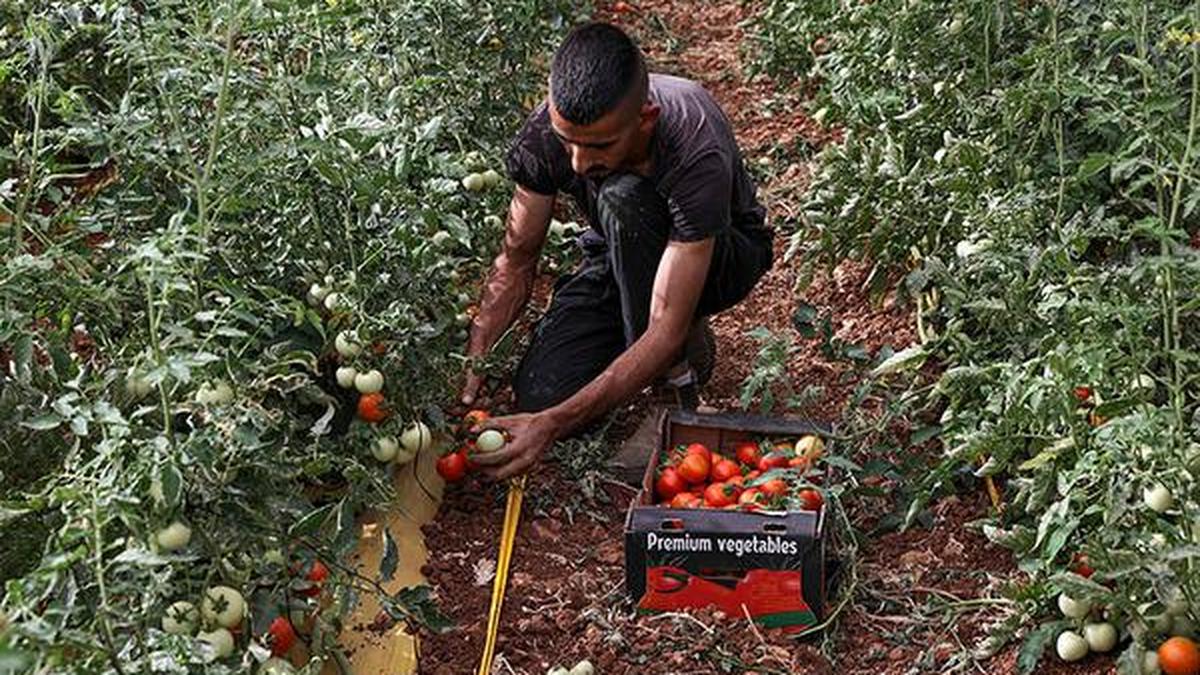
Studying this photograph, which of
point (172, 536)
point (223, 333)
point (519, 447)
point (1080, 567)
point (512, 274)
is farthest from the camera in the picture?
point (512, 274)

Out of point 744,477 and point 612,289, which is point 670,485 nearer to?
point 744,477

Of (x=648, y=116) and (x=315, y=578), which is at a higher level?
(x=648, y=116)

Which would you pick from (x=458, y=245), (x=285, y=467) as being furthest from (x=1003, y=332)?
(x=285, y=467)

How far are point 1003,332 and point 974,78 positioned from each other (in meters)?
0.95

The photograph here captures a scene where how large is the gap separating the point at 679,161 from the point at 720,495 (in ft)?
2.42

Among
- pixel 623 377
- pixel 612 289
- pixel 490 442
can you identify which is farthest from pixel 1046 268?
pixel 490 442

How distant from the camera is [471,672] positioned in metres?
3.34

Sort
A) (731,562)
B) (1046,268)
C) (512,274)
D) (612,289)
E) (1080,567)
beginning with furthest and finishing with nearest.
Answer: (612,289) < (512,274) < (1046,268) < (731,562) < (1080,567)

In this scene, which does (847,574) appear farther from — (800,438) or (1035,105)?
(1035,105)

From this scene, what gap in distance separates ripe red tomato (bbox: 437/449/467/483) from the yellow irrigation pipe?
12 centimetres

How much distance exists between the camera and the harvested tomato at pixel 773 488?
11.2 ft

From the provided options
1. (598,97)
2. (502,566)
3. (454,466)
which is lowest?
(502,566)

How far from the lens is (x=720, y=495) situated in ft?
11.4

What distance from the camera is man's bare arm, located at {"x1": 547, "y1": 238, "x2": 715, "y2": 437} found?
3.72 m
